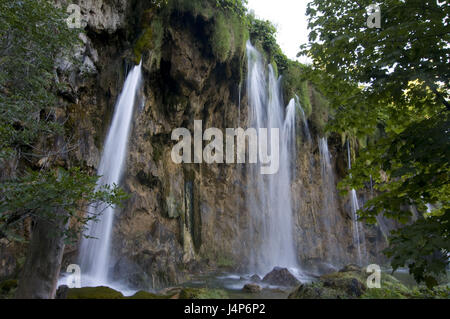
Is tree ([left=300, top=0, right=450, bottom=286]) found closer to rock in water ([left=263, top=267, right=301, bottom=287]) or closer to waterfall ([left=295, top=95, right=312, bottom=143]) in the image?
rock in water ([left=263, top=267, right=301, bottom=287])

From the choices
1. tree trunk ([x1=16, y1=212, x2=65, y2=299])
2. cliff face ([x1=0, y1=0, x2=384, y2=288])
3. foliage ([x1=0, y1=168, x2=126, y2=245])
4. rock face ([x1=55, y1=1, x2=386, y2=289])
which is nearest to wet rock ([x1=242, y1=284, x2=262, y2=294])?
rock face ([x1=55, y1=1, x2=386, y2=289])

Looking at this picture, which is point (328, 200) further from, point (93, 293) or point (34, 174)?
point (34, 174)

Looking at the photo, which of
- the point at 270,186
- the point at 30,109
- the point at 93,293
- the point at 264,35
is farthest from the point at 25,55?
the point at 264,35

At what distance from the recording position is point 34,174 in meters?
3.51

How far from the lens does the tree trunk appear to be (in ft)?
12.3

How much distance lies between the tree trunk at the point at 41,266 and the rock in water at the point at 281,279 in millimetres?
8658

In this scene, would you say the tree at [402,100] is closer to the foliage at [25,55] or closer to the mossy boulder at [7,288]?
the foliage at [25,55]

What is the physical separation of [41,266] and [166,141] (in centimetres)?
1060

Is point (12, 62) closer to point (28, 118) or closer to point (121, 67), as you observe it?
point (28, 118)

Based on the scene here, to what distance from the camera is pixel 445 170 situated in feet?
10.3

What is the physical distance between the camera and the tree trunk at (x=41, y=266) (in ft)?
12.3

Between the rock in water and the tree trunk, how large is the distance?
8658 mm

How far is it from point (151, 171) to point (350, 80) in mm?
10480
